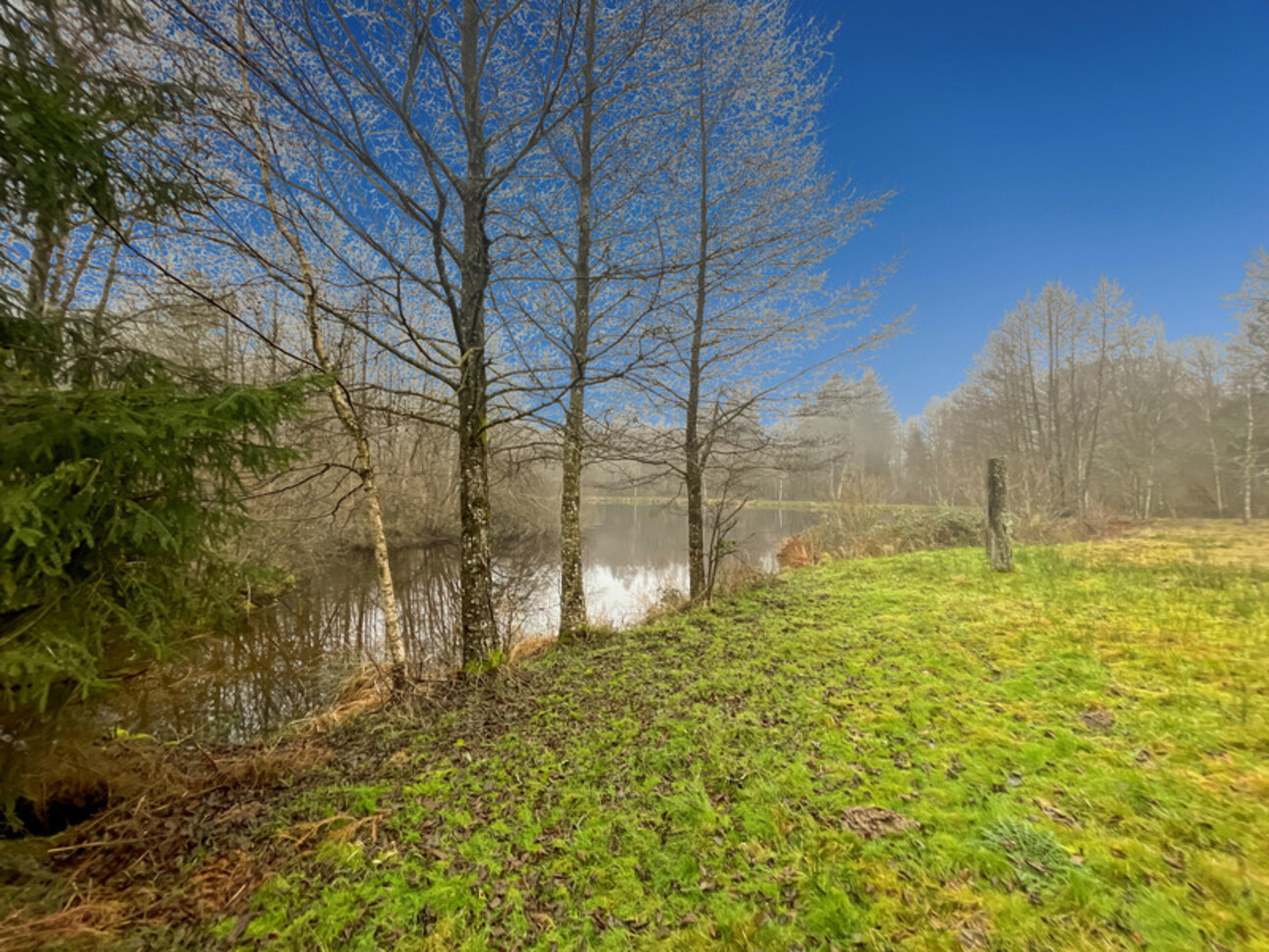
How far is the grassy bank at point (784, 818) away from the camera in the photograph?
174cm

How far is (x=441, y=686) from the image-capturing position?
4.35 metres

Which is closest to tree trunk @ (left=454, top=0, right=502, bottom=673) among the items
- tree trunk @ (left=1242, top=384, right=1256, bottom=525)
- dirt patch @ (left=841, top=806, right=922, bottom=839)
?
dirt patch @ (left=841, top=806, right=922, bottom=839)

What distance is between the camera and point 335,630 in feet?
27.0

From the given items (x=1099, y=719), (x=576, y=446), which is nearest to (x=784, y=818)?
(x=1099, y=719)

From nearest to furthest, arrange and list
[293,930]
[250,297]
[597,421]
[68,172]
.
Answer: [293,930], [68,172], [250,297], [597,421]

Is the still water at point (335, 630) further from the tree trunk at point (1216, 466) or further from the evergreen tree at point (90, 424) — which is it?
the tree trunk at point (1216, 466)

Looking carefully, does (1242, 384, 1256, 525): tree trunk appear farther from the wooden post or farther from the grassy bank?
the grassy bank

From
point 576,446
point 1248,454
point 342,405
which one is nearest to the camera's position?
point 342,405

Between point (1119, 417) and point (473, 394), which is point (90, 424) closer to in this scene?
point (473, 394)

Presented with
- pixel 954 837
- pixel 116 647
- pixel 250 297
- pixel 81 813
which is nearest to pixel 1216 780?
pixel 954 837

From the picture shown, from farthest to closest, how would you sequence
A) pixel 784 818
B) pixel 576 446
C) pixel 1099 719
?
1. pixel 576 446
2. pixel 1099 719
3. pixel 784 818

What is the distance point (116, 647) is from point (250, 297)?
2.85 m

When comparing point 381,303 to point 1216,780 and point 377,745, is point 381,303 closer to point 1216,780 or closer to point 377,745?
point 377,745

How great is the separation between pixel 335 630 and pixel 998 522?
1167 centimetres
